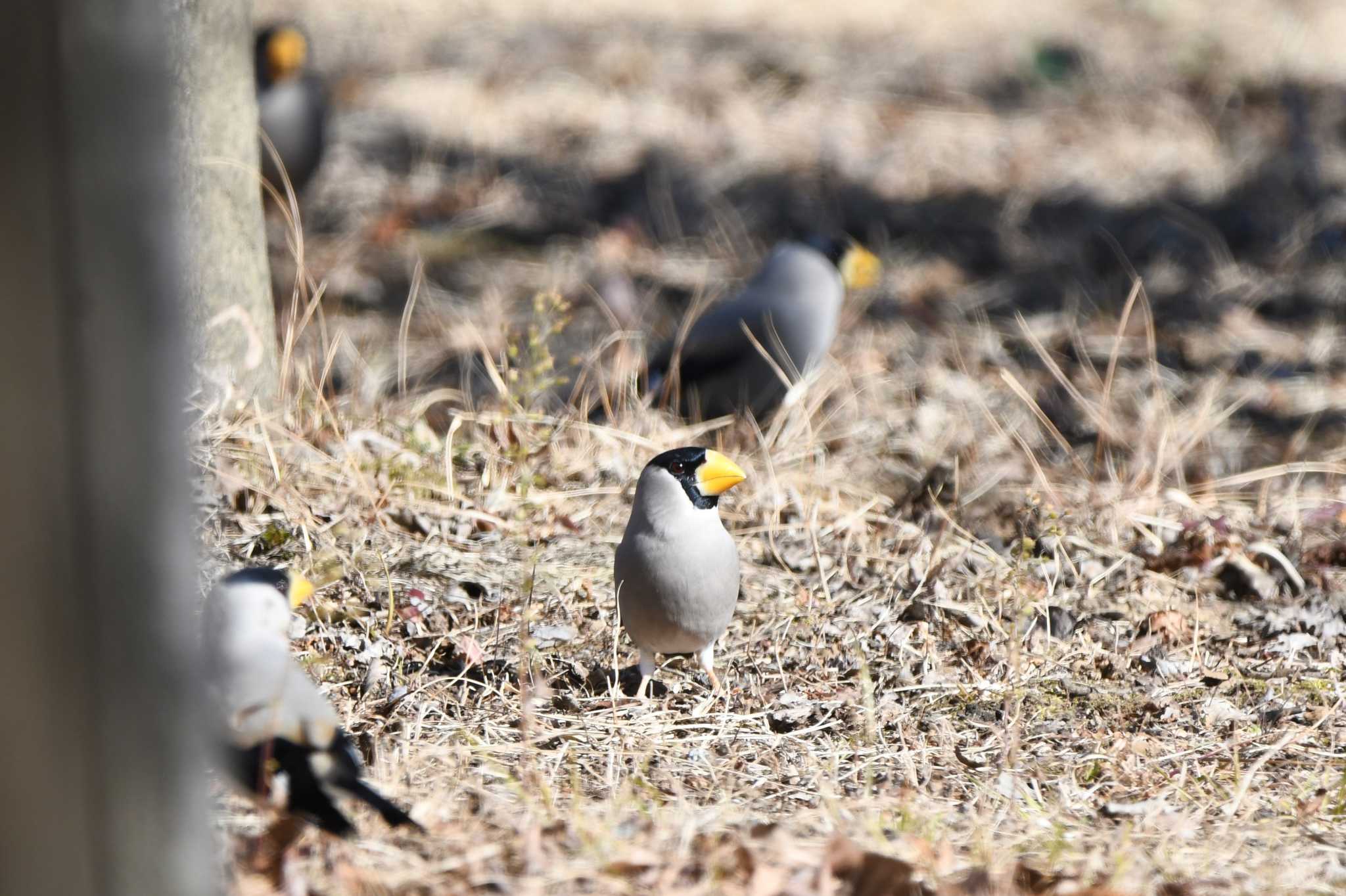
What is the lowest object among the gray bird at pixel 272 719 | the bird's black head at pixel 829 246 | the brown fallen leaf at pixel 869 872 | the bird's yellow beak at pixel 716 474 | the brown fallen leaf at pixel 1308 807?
the brown fallen leaf at pixel 1308 807

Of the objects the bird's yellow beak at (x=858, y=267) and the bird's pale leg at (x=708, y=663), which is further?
the bird's yellow beak at (x=858, y=267)

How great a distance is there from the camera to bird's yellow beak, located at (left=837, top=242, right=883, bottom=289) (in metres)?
5.60

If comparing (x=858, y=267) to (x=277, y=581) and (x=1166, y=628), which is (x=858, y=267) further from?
(x=277, y=581)

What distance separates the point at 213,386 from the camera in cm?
384

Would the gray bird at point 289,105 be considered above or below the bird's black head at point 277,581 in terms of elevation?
above

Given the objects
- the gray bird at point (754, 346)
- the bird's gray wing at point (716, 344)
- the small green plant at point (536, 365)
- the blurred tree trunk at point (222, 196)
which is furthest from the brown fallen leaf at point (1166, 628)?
the blurred tree trunk at point (222, 196)

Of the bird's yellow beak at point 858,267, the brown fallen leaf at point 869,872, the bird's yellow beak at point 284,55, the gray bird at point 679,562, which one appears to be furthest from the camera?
the bird's yellow beak at point 284,55

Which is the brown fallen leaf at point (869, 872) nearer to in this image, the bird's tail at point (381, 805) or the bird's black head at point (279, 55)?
the bird's tail at point (381, 805)

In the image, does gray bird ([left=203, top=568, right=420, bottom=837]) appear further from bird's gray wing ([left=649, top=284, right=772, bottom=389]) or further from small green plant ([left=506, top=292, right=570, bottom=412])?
bird's gray wing ([left=649, top=284, right=772, bottom=389])

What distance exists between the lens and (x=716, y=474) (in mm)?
3213

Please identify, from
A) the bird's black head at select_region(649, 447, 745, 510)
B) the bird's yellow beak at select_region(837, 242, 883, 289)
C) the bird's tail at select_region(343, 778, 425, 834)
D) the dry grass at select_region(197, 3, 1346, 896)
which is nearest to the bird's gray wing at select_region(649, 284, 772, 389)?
the dry grass at select_region(197, 3, 1346, 896)

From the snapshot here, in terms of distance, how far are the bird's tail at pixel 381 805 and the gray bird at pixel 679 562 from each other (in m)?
0.93

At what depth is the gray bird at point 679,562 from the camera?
9.95ft

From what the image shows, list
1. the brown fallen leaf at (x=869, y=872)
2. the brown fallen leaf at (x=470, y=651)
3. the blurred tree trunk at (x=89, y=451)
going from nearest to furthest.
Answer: the blurred tree trunk at (x=89, y=451)
the brown fallen leaf at (x=869, y=872)
the brown fallen leaf at (x=470, y=651)
